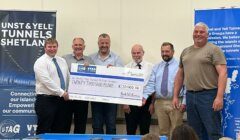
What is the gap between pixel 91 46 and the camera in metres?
6.02

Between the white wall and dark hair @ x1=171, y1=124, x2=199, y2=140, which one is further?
the white wall

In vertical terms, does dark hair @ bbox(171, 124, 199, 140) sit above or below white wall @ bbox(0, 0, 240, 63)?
below

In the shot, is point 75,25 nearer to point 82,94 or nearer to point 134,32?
point 134,32

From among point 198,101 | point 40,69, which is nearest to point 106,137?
point 198,101

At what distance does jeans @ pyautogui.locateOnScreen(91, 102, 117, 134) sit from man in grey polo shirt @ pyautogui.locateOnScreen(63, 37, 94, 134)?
146mm

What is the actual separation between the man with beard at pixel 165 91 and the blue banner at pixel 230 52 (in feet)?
2.10

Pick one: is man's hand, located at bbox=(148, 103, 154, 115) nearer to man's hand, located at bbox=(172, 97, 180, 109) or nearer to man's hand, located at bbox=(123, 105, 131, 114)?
man's hand, located at bbox=(123, 105, 131, 114)

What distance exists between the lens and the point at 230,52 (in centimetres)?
488

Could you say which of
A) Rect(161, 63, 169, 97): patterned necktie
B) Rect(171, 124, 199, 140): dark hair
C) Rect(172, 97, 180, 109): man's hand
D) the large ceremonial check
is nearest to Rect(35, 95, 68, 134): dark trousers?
the large ceremonial check

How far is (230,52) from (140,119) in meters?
1.57

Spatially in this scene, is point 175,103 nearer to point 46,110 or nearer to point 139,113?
point 139,113

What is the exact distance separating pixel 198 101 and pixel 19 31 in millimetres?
2694

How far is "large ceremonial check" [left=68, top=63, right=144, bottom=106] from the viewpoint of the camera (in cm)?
528

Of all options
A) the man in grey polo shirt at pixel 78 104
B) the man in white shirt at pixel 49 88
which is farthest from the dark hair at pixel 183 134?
the man in grey polo shirt at pixel 78 104
